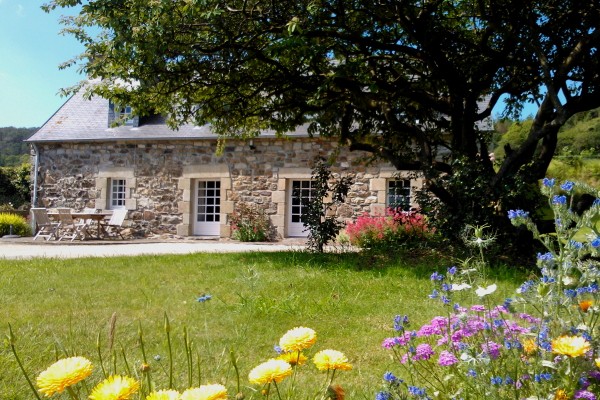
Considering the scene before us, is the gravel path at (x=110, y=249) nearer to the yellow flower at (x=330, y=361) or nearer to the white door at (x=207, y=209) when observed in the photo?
the white door at (x=207, y=209)

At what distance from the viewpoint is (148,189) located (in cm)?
1481

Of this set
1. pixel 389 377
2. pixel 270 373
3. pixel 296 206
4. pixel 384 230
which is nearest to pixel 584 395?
pixel 389 377

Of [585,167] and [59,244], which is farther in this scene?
[59,244]

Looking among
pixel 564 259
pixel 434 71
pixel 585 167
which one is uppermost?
pixel 434 71

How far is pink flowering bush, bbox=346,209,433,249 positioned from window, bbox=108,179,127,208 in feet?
24.7

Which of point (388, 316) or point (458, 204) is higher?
point (458, 204)

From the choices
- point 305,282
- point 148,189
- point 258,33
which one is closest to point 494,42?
point 258,33

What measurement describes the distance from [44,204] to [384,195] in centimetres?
1057

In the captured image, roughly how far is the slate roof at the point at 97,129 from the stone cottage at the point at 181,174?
32 millimetres

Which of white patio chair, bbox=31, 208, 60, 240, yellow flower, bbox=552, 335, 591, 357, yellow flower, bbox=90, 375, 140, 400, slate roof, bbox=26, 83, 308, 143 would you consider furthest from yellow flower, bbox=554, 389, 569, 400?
white patio chair, bbox=31, 208, 60, 240

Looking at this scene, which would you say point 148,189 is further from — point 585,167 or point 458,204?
point 585,167

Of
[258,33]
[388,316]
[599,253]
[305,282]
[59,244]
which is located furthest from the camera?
[59,244]

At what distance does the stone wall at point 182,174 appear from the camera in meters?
13.1

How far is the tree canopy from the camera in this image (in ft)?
22.1
